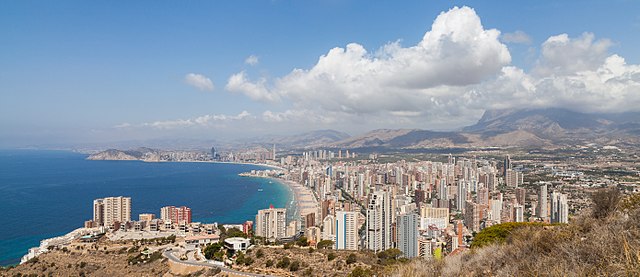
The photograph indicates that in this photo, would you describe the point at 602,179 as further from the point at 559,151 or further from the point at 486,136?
the point at 486,136

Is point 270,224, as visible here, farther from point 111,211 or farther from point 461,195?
point 461,195

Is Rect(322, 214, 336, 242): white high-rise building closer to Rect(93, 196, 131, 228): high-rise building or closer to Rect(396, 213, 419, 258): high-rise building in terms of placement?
Rect(396, 213, 419, 258): high-rise building

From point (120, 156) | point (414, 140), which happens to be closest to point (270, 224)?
point (120, 156)

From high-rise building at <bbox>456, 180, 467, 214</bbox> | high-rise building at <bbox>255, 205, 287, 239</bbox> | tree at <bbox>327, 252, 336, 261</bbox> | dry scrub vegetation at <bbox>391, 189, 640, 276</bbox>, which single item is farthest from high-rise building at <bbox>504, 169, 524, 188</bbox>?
dry scrub vegetation at <bbox>391, 189, 640, 276</bbox>

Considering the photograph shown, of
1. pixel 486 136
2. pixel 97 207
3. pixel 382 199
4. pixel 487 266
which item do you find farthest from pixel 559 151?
pixel 487 266

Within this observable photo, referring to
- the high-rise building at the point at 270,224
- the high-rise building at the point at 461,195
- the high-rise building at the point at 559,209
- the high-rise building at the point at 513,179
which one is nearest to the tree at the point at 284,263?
the high-rise building at the point at 270,224
